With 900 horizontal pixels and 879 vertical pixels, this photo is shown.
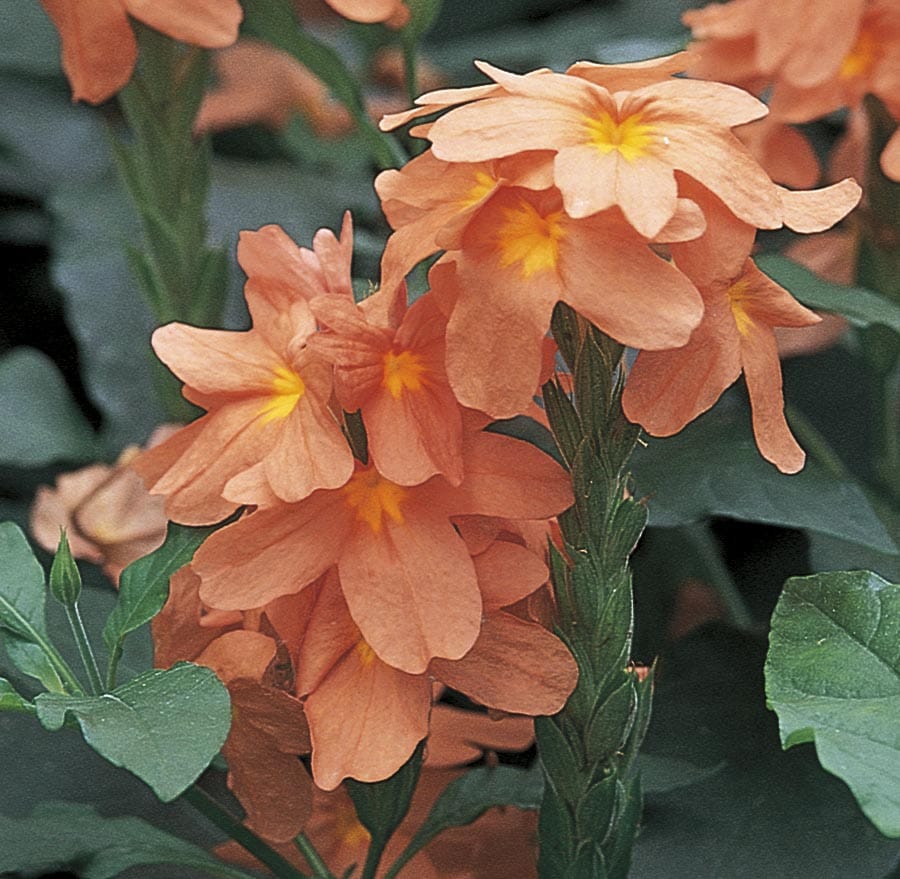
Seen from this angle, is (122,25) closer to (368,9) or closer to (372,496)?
(368,9)

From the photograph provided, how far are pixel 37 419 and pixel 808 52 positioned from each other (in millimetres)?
502

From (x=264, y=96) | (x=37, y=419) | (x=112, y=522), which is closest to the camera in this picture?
(x=112, y=522)

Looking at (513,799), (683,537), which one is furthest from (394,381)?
(683,537)

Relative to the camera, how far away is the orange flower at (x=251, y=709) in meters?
0.47

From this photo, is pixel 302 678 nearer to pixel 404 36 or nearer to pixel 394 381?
pixel 394 381

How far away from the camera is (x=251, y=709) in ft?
1.57

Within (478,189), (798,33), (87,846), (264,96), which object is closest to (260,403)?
(478,189)

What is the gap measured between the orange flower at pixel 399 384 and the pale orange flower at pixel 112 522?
1.01 feet

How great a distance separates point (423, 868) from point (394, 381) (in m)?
0.24

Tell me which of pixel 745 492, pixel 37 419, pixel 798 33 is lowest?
pixel 37 419

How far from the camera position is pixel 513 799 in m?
0.57

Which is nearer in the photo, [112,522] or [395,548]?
[395,548]

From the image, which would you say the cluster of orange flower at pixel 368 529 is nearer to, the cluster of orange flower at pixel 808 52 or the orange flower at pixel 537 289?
the orange flower at pixel 537 289

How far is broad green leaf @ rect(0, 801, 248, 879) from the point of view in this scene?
550 millimetres
